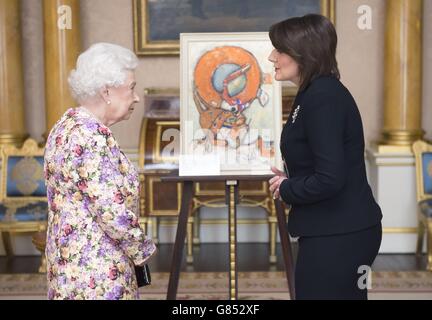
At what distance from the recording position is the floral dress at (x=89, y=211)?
8.38 ft

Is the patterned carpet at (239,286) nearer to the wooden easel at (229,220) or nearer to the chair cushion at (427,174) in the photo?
the chair cushion at (427,174)

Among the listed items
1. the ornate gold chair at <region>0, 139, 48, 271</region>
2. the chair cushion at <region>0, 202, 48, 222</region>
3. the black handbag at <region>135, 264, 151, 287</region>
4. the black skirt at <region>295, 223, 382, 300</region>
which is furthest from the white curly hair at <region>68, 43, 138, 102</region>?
the ornate gold chair at <region>0, 139, 48, 271</region>

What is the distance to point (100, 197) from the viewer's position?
2551mm

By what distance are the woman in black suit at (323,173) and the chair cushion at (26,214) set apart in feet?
13.2

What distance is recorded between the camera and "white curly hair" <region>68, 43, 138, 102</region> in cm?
267

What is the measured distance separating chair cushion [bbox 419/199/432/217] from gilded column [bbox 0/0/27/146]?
3.87 metres

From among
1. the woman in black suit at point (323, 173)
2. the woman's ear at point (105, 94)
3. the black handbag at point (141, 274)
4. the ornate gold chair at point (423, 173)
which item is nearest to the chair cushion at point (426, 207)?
the ornate gold chair at point (423, 173)

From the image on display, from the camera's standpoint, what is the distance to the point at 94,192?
8.36ft

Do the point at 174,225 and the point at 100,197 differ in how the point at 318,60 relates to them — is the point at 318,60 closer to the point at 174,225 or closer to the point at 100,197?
the point at 100,197

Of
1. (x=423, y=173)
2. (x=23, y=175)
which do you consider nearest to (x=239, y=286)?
(x=423, y=173)

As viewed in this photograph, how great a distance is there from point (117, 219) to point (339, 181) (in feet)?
2.61

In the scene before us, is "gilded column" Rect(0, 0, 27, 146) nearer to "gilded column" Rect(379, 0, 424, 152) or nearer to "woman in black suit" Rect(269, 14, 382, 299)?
"gilded column" Rect(379, 0, 424, 152)

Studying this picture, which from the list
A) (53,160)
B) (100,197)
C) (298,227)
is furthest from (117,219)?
(298,227)
